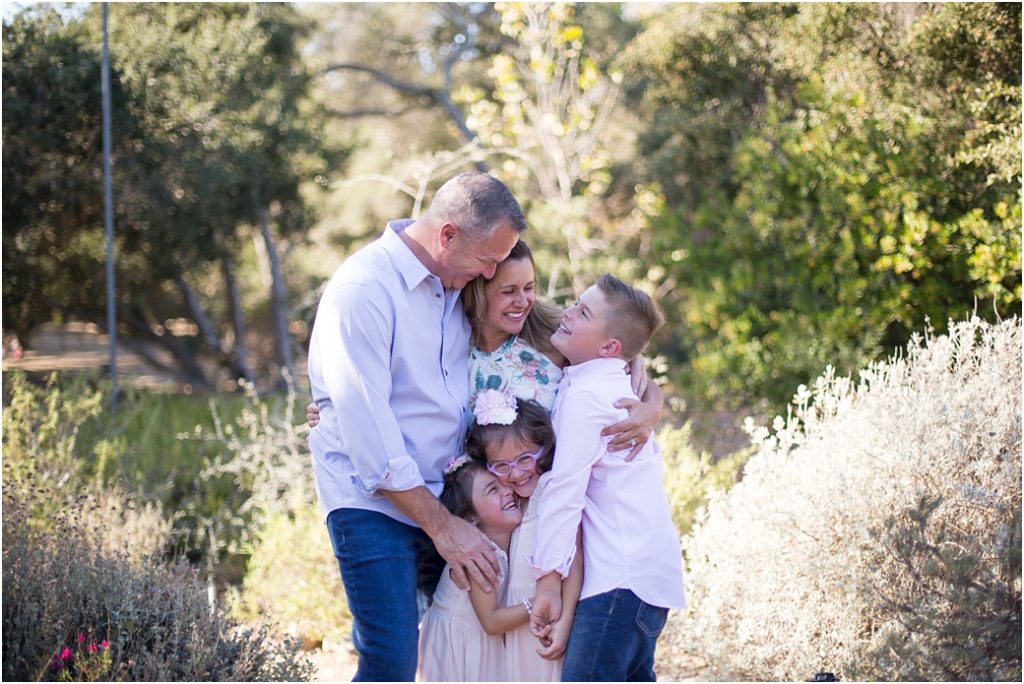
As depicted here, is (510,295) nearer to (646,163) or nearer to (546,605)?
(546,605)

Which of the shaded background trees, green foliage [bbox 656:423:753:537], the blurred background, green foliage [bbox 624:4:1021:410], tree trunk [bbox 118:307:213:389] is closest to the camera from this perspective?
the blurred background

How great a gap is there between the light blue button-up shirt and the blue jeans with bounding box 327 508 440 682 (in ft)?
0.17

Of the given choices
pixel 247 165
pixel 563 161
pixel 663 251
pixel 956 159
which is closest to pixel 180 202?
pixel 247 165

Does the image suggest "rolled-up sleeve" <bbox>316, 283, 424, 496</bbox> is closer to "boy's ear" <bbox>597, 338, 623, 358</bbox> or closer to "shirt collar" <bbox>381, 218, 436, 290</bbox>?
"shirt collar" <bbox>381, 218, 436, 290</bbox>

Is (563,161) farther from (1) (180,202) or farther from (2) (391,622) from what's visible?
(2) (391,622)

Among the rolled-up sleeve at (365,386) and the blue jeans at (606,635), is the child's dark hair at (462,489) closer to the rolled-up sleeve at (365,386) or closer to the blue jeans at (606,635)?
the rolled-up sleeve at (365,386)

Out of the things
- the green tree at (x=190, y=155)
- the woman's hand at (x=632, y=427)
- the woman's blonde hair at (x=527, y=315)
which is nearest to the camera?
the woman's hand at (x=632, y=427)

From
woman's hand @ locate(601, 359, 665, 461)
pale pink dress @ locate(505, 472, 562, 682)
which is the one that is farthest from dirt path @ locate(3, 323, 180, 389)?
woman's hand @ locate(601, 359, 665, 461)

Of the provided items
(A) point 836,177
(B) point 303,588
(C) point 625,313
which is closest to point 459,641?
(C) point 625,313

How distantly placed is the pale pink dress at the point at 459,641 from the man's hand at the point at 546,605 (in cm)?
17

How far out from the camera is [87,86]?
23.0 ft

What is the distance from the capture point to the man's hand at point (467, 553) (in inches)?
107

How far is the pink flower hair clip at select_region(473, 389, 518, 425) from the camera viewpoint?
2.78m

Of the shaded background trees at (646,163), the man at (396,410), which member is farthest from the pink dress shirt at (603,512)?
the shaded background trees at (646,163)
